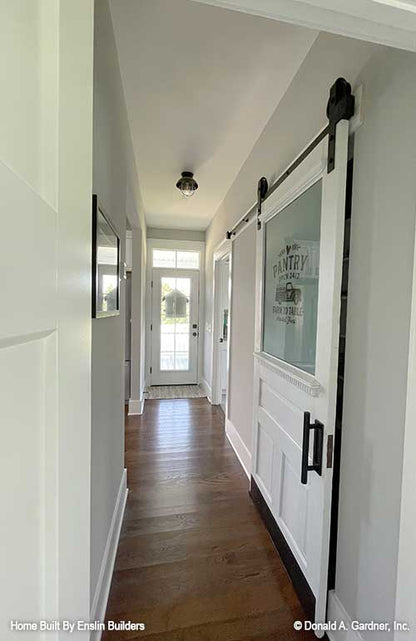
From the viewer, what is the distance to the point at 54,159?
0.46 m

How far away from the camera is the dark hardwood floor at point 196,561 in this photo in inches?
50.8

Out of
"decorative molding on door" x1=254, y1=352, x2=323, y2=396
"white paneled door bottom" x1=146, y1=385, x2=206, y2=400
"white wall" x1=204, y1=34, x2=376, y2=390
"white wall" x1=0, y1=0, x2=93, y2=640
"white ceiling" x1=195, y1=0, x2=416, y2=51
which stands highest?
"white wall" x1=204, y1=34, x2=376, y2=390

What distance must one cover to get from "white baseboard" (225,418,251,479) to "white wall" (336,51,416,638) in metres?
1.23

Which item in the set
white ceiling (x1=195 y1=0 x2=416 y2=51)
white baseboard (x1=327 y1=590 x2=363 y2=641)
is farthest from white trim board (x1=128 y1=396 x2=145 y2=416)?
white ceiling (x1=195 y1=0 x2=416 y2=51)

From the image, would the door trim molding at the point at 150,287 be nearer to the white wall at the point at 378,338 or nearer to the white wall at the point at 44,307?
the white wall at the point at 378,338

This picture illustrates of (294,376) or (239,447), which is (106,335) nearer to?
(294,376)

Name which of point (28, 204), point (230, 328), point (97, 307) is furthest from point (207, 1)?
point (230, 328)

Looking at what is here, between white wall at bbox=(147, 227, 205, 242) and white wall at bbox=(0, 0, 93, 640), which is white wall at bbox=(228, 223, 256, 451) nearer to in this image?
white wall at bbox=(0, 0, 93, 640)

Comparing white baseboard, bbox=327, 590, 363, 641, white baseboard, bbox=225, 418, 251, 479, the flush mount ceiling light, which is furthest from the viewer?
the flush mount ceiling light

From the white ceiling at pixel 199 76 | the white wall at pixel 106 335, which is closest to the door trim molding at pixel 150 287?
the white ceiling at pixel 199 76

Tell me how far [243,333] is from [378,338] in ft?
5.49

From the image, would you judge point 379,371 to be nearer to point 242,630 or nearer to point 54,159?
point 54,159

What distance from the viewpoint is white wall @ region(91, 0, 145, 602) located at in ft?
3.79

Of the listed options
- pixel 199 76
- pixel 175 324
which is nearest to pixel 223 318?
pixel 175 324
